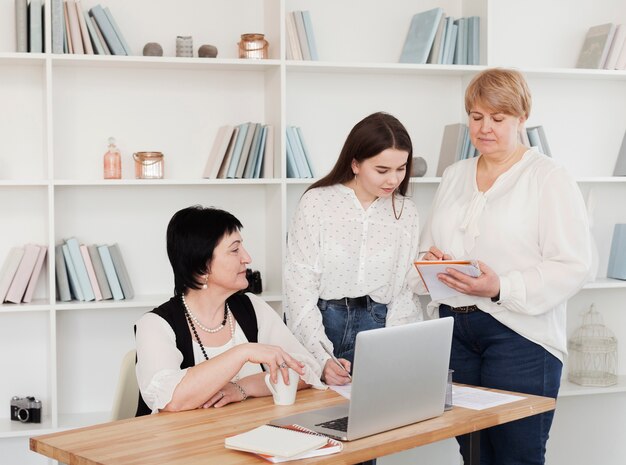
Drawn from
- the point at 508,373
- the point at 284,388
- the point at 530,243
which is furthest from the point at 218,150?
the point at 284,388

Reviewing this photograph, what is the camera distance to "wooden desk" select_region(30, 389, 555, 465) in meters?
1.78

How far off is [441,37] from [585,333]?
1.58 metres

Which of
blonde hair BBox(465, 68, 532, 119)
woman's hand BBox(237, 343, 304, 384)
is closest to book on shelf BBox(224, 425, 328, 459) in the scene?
woman's hand BBox(237, 343, 304, 384)

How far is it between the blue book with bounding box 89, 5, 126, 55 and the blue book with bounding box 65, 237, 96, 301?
0.79 metres

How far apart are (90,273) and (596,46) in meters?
2.53

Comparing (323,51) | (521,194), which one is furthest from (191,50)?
(521,194)

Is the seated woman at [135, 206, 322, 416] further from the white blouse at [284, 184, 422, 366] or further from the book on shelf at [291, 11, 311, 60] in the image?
the book on shelf at [291, 11, 311, 60]

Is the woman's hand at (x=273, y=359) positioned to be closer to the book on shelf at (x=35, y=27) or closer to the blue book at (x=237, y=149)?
the blue book at (x=237, y=149)

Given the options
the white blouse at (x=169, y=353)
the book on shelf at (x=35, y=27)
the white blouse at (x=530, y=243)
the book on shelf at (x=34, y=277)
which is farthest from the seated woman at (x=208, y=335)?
the book on shelf at (x=35, y=27)

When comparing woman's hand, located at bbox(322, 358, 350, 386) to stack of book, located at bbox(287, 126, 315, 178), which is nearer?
woman's hand, located at bbox(322, 358, 350, 386)

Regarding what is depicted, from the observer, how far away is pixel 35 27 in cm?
355

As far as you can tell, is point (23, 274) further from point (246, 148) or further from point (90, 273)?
point (246, 148)

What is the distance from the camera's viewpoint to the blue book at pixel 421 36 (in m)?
3.99

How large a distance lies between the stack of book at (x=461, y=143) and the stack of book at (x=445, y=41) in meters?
0.31
